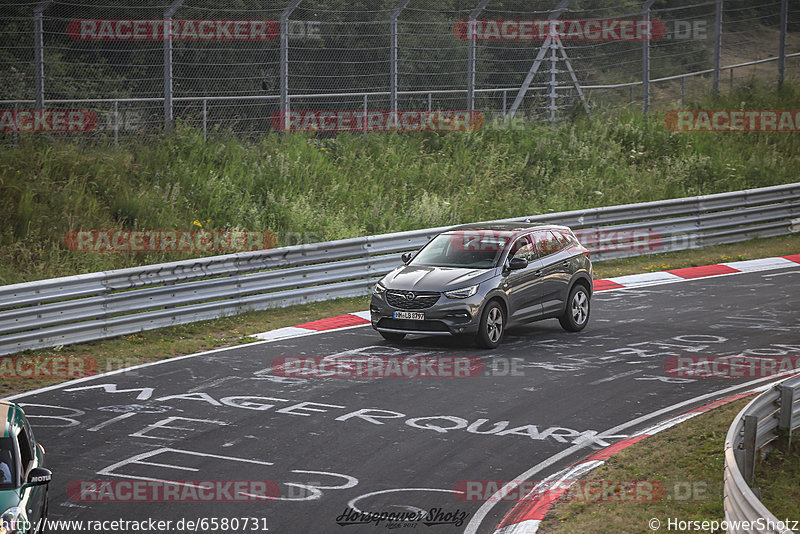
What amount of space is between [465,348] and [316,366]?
2.29 metres

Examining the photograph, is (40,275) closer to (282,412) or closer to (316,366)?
(316,366)

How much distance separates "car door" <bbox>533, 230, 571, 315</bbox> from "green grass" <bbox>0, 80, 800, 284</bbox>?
5.54 metres

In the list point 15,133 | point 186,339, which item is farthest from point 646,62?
point 186,339

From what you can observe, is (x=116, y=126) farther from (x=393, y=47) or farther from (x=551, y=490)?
(x=551, y=490)

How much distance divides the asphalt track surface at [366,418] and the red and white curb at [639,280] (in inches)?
16.5

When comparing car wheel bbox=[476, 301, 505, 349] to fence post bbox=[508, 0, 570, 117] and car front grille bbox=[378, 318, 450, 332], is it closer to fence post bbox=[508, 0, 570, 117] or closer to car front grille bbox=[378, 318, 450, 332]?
car front grille bbox=[378, 318, 450, 332]

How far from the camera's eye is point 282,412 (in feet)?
36.2

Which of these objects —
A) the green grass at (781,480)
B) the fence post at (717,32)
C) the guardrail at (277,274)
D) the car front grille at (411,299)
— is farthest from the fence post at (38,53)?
the fence post at (717,32)

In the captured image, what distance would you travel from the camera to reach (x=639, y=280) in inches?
776

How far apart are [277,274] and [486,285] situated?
4496 millimetres

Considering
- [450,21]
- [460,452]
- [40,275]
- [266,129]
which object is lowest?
[460,452]

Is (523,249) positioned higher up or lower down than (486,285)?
higher up

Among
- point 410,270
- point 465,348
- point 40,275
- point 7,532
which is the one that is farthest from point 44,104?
point 7,532

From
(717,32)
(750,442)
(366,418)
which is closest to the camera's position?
(750,442)
